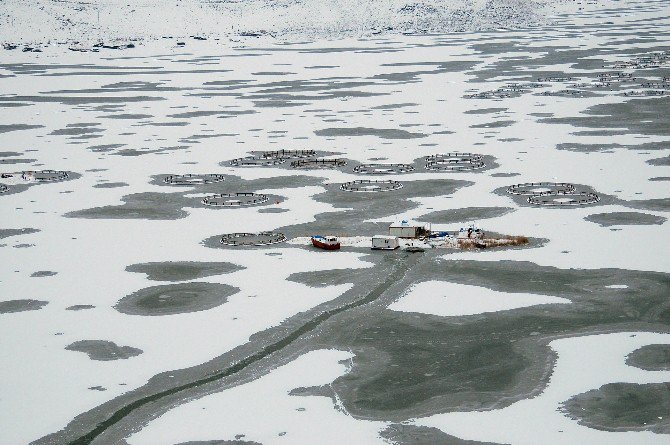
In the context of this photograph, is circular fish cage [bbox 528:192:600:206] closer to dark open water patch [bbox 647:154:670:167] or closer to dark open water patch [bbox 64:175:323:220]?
dark open water patch [bbox 647:154:670:167]

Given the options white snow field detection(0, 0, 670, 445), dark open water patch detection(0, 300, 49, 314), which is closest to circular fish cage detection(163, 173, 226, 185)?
white snow field detection(0, 0, 670, 445)

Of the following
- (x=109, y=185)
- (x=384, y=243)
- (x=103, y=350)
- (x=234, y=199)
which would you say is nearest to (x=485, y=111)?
(x=109, y=185)

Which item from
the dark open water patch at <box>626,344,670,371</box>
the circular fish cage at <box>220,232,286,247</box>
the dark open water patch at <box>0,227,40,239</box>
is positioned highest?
the dark open water patch at <box>626,344,670,371</box>

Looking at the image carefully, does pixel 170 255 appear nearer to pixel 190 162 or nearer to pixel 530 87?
pixel 190 162

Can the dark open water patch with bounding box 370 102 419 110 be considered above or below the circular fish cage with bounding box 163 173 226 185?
below

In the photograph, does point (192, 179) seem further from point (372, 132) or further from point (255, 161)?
point (372, 132)

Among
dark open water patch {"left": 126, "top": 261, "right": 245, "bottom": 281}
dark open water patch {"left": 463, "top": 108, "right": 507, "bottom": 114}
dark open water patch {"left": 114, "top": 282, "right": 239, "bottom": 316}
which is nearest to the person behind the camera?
dark open water patch {"left": 114, "top": 282, "right": 239, "bottom": 316}
